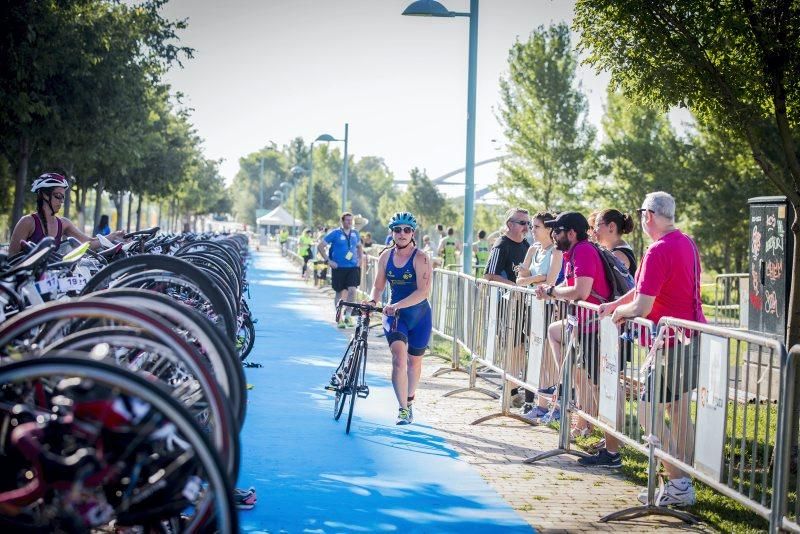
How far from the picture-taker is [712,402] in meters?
5.53

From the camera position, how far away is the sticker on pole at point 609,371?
22.4ft

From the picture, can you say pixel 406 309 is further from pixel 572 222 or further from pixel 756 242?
pixel 756 242

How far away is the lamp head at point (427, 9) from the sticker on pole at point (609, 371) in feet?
25.6

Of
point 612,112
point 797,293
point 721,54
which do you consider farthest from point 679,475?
point 612,112

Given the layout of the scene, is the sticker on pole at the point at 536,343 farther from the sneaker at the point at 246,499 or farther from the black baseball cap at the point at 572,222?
the sneaker at the point at 246,499

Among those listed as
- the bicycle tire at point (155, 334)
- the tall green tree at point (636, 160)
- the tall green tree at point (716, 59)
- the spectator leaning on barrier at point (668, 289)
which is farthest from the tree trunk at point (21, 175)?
the tall green tree at point (636, 160)

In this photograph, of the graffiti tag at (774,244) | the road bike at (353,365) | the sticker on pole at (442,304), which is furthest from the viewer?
the graffiti tag at (774,244)

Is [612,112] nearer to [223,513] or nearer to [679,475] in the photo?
[679,475]

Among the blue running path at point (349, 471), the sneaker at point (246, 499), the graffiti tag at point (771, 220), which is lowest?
the blue running path at point (349, 471)

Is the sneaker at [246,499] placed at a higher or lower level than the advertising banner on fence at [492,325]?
lower

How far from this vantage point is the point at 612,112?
37.9 metres

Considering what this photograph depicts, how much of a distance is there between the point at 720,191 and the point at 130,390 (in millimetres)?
29718

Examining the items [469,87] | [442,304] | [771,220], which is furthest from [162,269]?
[771,220]

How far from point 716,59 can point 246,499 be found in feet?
17.8
